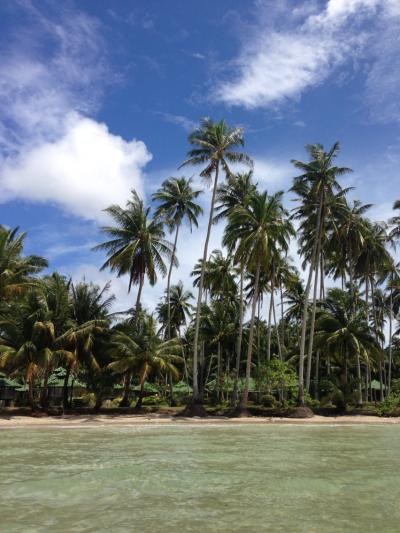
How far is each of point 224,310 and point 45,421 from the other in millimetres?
18604

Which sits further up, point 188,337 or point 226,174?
point 226,174

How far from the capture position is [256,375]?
3503cm

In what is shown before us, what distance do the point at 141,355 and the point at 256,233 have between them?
10557 millimetres

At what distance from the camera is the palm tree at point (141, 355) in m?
29.9

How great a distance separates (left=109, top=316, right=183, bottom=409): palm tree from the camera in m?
29.9

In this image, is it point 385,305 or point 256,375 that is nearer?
point 256,375

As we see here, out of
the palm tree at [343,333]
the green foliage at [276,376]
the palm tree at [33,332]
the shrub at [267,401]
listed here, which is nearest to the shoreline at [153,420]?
the palm tree at [33,332]

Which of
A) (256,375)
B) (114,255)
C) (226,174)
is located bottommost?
(256,375)

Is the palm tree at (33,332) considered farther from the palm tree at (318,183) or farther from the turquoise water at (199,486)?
the palm tree at (318,183)

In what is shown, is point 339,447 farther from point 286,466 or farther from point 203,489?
point 203,489

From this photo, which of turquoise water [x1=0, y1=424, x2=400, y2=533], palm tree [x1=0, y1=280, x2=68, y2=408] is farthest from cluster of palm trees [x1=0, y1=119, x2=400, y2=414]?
turquoise water [x1=0, y1=424, x2=400, y2=533]

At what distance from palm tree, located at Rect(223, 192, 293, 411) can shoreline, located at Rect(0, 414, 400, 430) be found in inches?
112

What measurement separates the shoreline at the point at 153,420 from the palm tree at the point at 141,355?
2810 millimetres

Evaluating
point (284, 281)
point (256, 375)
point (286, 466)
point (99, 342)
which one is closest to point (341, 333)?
point (256, 375)
